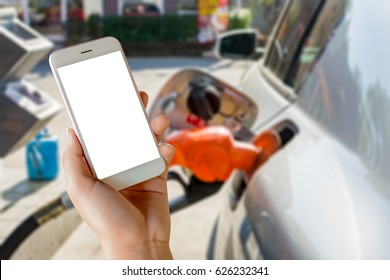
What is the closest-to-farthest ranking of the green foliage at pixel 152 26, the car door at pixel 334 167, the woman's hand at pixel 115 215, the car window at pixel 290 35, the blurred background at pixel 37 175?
the woman's hand at pixel 115 215, the car door at pixel 334 167, the car window at pixel 290 35, the blurred background at pixel 37 175, the green foliage at pixel 152 26

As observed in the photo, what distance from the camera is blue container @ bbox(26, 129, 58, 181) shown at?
23.3 feet

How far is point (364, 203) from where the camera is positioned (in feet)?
4.88

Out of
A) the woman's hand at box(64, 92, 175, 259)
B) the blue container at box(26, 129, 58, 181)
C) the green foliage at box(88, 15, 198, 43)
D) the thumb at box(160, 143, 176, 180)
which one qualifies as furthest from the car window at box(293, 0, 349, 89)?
the green foliage at box(88, 15, 198, 43)

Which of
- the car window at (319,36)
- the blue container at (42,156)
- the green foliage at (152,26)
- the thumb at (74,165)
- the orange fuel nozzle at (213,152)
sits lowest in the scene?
the green foliage at (152,26)

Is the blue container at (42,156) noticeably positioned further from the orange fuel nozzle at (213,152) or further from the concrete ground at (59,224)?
the orange fuel nozzle at (213,152)

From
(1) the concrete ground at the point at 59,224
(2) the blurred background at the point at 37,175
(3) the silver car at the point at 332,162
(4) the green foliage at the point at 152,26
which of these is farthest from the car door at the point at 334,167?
(4) the green foliage at the point at 152,26

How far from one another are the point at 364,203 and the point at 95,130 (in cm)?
58

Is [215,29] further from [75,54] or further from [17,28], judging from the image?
[75,54]

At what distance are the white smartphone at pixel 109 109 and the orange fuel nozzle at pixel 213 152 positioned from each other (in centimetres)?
85

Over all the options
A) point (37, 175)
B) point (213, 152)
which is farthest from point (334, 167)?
point (37, 175)

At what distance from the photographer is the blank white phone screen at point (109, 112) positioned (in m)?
1.22

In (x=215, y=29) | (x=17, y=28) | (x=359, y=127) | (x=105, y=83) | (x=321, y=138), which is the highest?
(x=105, y=83)

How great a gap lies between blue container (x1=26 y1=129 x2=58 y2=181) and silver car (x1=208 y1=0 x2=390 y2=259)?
493 cm
